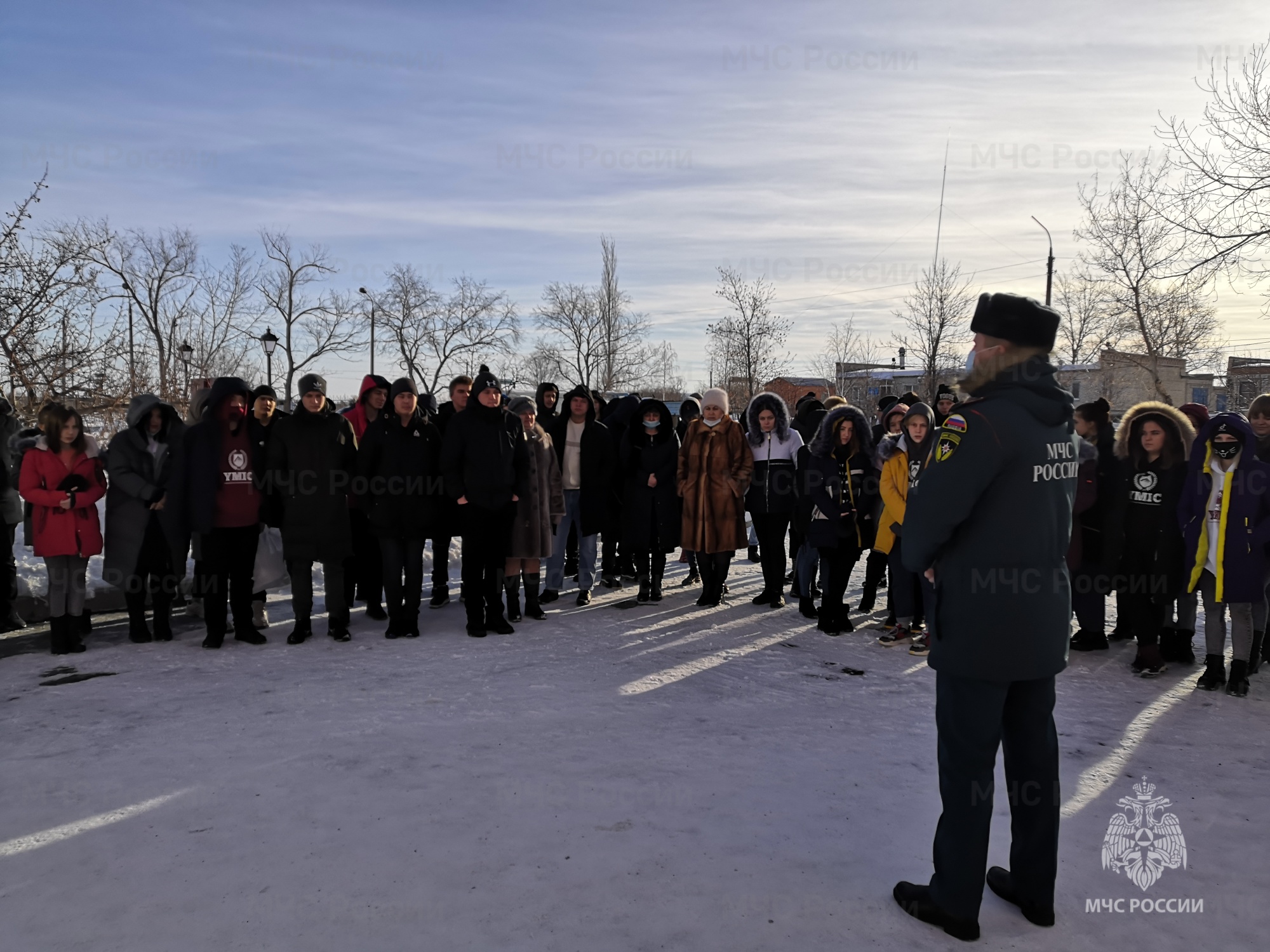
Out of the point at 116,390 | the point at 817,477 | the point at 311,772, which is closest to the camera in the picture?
the point at 311,772

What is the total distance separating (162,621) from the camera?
7.09 m

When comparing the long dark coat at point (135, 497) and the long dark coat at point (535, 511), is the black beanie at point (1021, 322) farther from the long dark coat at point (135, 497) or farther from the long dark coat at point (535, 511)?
the long dark coat at point (135, 497)

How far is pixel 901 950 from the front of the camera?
296cm

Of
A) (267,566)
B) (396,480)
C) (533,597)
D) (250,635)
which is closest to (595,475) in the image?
(533,597)

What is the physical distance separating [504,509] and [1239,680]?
5656mm

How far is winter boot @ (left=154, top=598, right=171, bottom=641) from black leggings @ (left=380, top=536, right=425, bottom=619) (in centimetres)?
180

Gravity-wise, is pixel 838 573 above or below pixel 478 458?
below

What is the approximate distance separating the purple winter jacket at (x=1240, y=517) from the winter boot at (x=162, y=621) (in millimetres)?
8074

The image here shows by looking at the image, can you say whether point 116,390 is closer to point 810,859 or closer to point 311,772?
point 311,772

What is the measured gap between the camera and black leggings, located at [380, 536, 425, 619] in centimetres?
723

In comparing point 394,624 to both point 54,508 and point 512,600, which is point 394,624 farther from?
point 54,508

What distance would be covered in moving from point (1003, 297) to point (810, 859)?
2.39m

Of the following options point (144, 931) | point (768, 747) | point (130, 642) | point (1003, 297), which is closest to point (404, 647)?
point (130, 642)

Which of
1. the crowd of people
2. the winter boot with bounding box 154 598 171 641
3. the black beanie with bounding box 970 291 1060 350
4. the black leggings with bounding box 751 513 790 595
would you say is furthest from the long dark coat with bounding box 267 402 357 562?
the black beanie with bounding box 970 291 1060 350
